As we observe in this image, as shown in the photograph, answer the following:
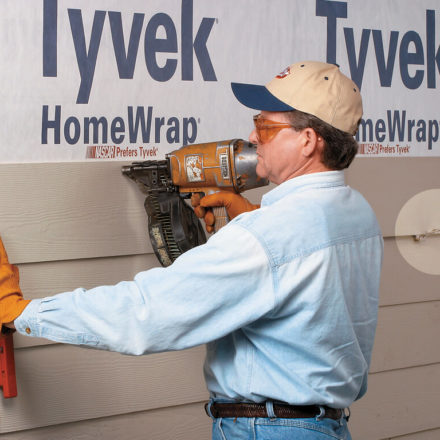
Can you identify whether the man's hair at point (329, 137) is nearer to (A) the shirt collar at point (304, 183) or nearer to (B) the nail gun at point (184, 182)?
(A) the shirt collar at point (304, 183)

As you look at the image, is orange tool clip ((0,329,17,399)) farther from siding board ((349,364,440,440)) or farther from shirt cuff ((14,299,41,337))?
siding board ((349,364,440,440))

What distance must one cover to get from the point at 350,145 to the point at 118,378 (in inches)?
37.5

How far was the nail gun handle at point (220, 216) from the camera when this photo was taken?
1.55 meters

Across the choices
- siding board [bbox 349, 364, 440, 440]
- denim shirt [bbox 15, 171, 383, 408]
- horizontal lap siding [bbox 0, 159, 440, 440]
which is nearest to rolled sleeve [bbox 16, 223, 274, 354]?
denim shirt [bbox 15, 171, 383, 408]

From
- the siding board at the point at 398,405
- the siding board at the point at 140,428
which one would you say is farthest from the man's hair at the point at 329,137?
the siding board at the point at 398,405

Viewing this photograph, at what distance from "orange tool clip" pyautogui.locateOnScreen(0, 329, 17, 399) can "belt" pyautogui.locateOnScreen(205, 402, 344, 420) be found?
0.55 metres

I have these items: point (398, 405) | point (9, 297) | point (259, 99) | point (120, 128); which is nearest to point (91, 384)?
point (9, 297)

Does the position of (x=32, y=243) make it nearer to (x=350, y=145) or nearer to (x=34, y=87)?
(x=34, y=87)

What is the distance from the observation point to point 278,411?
1127 millimetres

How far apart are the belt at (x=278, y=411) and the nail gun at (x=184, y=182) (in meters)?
0.49

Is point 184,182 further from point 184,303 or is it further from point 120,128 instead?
point 184,303

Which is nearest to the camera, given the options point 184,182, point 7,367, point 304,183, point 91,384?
point 304,183

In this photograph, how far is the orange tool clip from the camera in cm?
143

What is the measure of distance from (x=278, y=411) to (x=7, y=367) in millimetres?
687
